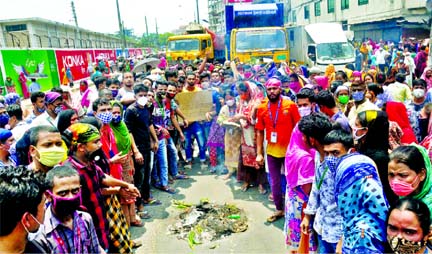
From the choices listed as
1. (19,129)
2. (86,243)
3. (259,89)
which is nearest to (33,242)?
(86,243)

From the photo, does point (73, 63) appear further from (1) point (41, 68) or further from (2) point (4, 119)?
(2) point (4, 119)

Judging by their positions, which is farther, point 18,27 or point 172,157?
point 18,27

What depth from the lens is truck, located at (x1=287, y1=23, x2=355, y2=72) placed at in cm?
1398

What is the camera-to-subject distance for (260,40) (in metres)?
12.8

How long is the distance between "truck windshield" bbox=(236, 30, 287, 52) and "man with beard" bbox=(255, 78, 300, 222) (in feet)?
28.5

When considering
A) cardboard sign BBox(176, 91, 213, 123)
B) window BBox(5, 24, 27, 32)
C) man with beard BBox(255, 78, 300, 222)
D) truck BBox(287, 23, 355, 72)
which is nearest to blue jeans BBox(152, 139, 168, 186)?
cardboard sign BBox(176, 91, 213, 123)

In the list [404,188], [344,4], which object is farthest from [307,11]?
[404,188]

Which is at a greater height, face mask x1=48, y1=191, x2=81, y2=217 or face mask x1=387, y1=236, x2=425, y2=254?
face mask x1=48, y1=191, x2=81, y2=217

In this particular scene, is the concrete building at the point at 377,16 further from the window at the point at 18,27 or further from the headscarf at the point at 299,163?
the window at the point at 18,27

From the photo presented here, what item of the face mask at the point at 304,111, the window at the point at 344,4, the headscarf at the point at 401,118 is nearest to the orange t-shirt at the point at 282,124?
the face mask at the point at 304,111

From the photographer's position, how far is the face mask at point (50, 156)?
262 centimetres

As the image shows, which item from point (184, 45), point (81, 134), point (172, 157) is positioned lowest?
point (172, 157)

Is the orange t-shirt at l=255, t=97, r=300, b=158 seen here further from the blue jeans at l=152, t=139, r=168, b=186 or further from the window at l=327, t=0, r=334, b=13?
the window at l=327, t=0, r=334, b=13

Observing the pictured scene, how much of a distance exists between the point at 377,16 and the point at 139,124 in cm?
2579
